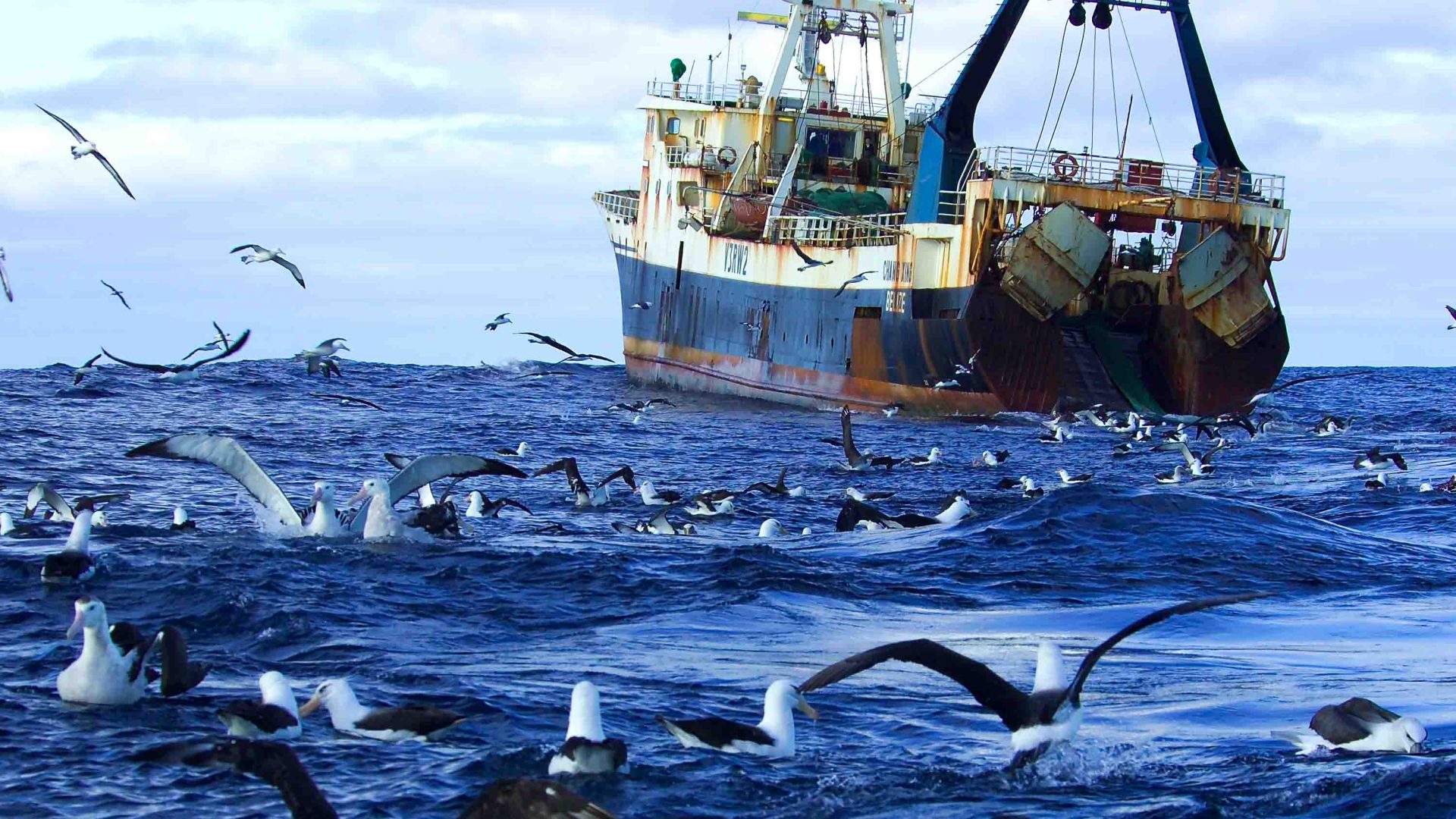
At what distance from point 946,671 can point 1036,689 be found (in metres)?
1.19

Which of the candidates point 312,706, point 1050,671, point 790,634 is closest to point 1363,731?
point 1050,671

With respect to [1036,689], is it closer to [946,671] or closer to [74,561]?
[946,671]

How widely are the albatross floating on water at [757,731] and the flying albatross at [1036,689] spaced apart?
0.60ft

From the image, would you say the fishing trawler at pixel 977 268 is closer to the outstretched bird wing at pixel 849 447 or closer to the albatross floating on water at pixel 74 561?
the outstretched bird wing at pixel 849 447

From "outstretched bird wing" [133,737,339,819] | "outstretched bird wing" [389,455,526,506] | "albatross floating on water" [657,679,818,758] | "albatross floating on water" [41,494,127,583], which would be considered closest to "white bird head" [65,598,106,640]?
"outstretched bird wing" [133,737,339,819]

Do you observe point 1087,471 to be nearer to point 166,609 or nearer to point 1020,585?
point 1020,585

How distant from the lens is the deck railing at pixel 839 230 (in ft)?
152

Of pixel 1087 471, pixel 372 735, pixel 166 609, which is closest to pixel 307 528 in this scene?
pixel 166 609

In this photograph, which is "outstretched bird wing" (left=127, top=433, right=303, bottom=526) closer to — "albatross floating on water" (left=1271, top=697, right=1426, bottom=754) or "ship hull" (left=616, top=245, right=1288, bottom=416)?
"albatross floating on water" (left=1271, top=697, right=1426, bottom=754)

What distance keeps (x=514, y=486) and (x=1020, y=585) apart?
1218 centimetres

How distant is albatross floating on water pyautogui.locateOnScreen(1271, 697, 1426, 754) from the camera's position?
431 inches

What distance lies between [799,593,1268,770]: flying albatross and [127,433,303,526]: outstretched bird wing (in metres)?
8.63

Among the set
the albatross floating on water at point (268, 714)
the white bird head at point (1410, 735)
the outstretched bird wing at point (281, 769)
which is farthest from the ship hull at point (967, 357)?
the outstretched bird wing at point (281, 769)

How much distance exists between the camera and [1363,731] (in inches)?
434
